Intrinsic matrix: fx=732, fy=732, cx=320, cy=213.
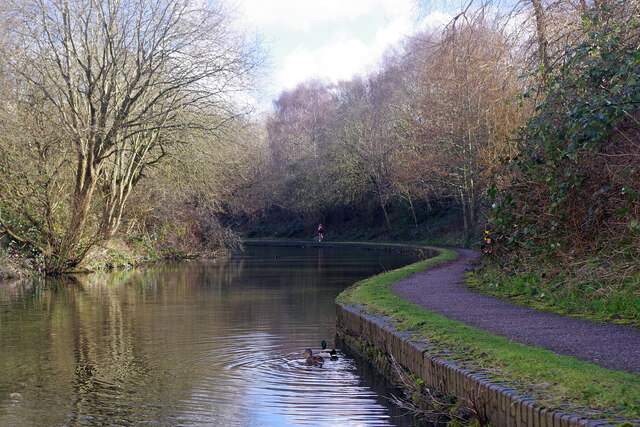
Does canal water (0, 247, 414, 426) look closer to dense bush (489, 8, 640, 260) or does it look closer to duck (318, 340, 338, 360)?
duck (318, 340, 338, 360)

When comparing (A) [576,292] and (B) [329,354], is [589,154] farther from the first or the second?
(B) [329,354]

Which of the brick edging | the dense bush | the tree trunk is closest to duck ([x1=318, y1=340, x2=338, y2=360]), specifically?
the brick edging

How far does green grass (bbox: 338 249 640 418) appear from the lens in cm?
548

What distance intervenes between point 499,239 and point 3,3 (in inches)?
690

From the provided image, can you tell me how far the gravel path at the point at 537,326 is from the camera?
7.71 meters

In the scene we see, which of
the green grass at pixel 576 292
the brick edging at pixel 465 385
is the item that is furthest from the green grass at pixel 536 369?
the green grass at pixel 576 292

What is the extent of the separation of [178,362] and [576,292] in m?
6.33

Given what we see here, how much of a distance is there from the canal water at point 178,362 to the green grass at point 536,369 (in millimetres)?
966

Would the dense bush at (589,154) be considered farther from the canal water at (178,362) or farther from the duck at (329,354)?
the duck at (329,354)

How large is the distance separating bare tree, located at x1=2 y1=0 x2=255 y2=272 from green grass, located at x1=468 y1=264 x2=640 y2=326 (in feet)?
46.0

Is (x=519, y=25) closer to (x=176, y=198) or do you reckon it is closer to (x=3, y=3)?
(x=3, y=3)

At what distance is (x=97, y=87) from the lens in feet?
81.6

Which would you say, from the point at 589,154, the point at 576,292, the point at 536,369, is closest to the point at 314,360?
the point at 536,369

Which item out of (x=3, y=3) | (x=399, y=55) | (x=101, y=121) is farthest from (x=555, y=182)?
(x=399, y=55)
